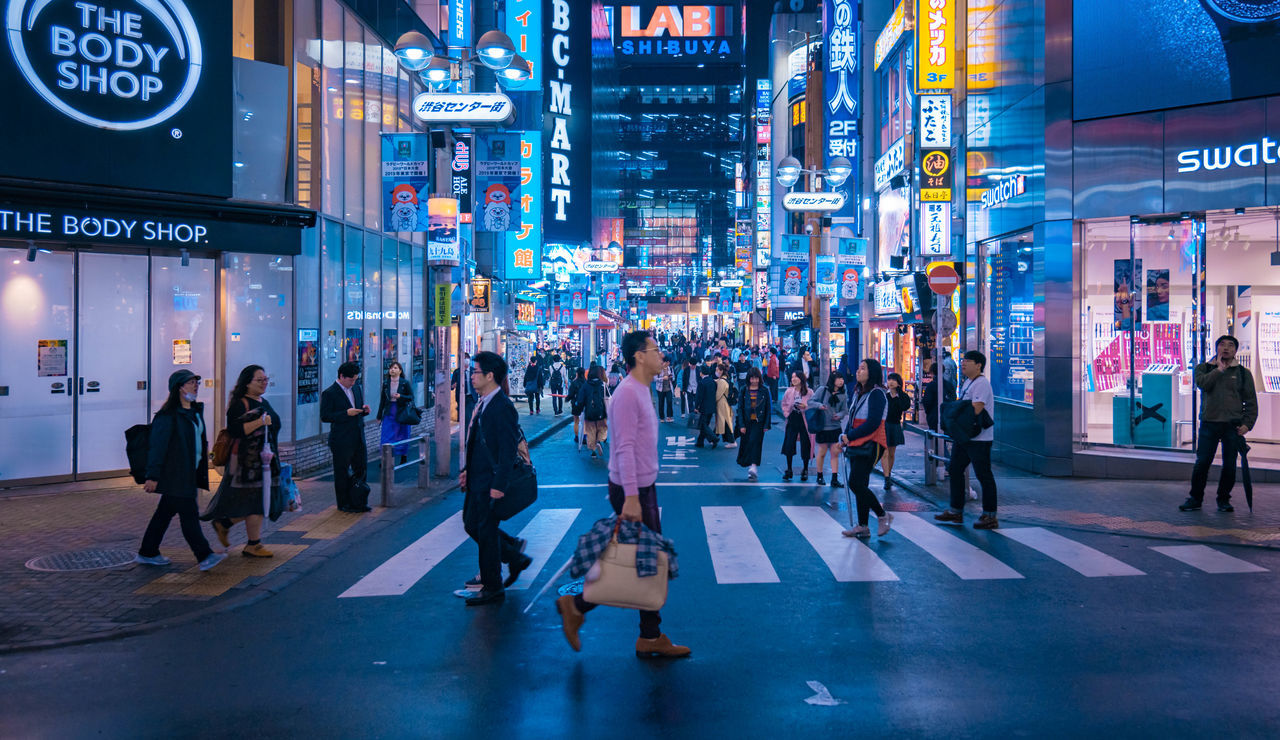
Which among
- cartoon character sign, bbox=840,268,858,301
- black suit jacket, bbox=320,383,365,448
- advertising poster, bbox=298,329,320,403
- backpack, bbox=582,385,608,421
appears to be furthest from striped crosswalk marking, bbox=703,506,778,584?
cartoon character sign, bbox=840,268,858,301

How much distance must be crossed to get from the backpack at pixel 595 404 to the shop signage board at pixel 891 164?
13.3 metres

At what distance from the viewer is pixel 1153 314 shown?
53.9 feet

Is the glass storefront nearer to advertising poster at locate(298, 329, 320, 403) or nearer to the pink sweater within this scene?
the pink sweater

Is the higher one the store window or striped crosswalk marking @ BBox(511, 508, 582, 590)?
the store window

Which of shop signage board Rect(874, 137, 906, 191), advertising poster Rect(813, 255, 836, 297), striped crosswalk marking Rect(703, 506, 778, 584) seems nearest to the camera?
striped crosswalk marking Rect(703, 506, 778, 584)

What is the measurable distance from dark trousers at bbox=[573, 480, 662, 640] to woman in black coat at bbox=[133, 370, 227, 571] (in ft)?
14.4

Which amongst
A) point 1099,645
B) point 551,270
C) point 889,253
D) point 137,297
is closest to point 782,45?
point 551,270

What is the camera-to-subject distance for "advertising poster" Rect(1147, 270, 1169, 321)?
16391 millimetres

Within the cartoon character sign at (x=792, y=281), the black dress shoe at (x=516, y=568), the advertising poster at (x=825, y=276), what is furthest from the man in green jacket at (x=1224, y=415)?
the cartoon character sign at (x=792, y=281)

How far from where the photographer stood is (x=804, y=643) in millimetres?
6477

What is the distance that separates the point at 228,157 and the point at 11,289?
11.4 feet

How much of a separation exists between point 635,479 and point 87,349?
1099 cm

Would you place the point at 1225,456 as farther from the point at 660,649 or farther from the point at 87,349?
the point at 87,349

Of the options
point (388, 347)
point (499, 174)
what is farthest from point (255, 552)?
point (388, 347)
